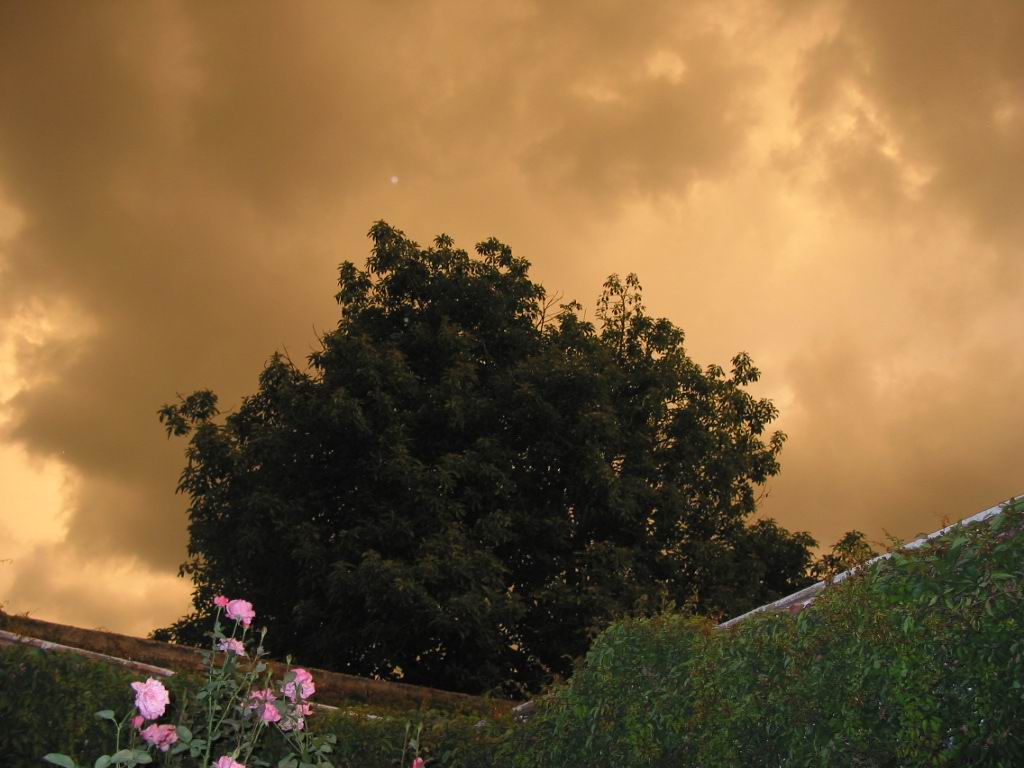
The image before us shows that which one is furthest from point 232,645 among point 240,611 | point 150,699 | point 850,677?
point 850,677

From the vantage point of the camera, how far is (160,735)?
639cm

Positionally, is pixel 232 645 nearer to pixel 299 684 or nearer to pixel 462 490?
pixel 299 684

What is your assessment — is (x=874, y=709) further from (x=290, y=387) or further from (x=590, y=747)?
(x=290, y=387)

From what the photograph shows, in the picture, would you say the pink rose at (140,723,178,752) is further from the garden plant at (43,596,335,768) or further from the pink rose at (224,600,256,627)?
the pink rose at (224,600,256,627)

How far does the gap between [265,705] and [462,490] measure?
1365cm

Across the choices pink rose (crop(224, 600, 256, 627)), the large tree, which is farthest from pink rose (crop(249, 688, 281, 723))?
the large tree

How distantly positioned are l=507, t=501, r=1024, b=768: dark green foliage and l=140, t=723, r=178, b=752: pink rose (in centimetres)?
415

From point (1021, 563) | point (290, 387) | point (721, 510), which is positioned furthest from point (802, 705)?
point (721, 510)

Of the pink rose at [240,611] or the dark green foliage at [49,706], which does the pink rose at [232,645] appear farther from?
the dark green foliage at [49,706]

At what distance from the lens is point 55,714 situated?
8.66m

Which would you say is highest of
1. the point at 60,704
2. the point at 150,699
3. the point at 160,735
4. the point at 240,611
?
the point at 240,611

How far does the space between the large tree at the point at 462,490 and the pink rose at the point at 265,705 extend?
10316 millimetres

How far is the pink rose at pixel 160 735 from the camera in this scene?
6.37m

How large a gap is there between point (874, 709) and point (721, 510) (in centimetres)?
1792
